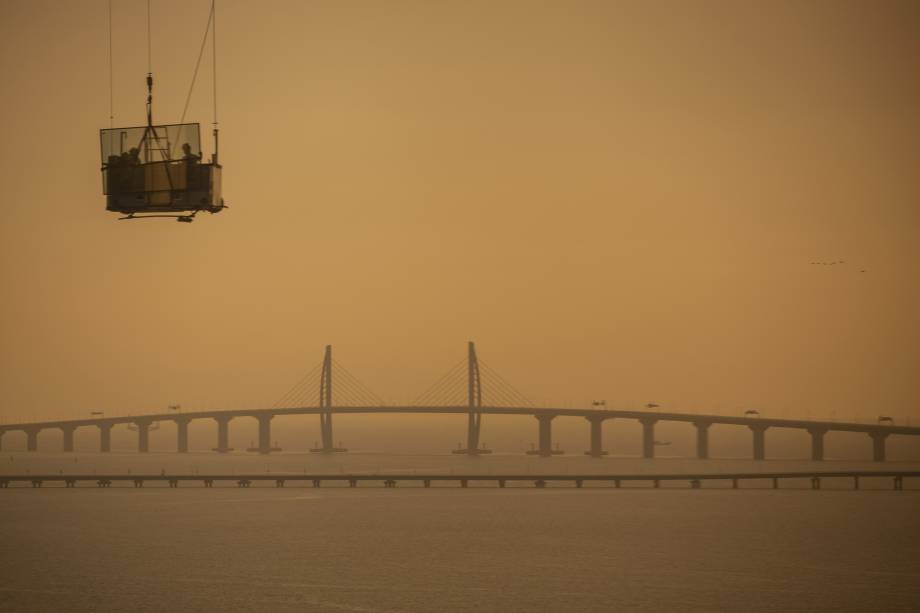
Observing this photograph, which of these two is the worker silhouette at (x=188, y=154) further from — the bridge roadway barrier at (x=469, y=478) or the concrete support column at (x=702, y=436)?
the concrete support column at (x=702, y=436)

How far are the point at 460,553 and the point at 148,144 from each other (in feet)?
166

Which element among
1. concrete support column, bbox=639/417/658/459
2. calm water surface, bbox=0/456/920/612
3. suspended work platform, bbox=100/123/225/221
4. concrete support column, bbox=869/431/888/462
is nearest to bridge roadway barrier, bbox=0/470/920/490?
calm water surface, bbox=0/456/920/612

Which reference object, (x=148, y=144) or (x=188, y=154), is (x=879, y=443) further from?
(x=148, y=144)

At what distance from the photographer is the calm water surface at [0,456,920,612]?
5856cm

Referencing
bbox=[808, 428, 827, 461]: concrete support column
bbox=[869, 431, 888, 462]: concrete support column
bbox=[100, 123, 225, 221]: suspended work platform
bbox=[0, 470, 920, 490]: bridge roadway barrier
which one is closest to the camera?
bbox=[100, 123, 225, 221]: suspended work platform

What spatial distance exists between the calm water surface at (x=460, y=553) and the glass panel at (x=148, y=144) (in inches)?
1168

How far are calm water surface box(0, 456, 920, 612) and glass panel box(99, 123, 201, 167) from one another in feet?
97.3

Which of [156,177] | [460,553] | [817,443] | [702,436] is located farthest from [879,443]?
[156,177]

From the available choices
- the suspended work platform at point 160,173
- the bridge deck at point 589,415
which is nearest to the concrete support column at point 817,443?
the bridge deck at point 589,415

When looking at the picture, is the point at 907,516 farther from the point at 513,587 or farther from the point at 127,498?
the point at 127,498

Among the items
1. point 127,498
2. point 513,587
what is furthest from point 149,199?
point 127,498

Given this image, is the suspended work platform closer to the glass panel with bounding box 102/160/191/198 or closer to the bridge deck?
the glass panel with bounding box 102/160/191/198

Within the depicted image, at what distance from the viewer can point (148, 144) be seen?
29.9 meters

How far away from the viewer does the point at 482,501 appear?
117 m
